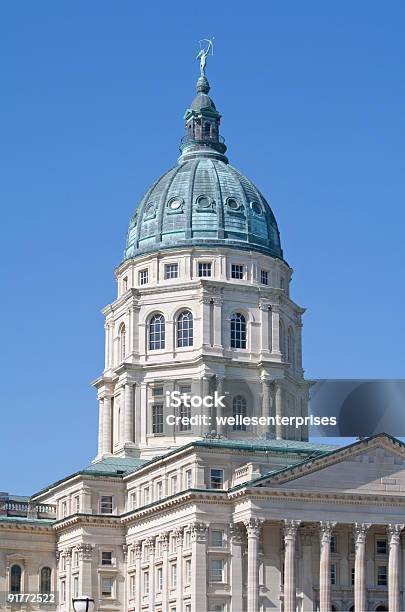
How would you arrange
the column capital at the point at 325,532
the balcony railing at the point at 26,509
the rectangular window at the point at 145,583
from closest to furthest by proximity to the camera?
the column capital at the point at 325,532
the rectangular window at the point at 145,583
the balcony railing at the point at 26,509

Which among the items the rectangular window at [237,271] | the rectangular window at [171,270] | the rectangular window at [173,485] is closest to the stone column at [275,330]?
the rectangular window at [237,271]

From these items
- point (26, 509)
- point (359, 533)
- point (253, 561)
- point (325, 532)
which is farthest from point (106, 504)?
point (359, 533)

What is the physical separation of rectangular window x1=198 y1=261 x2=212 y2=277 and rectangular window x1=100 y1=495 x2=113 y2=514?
22.6 m

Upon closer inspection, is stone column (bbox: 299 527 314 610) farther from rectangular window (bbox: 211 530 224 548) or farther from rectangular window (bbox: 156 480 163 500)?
rectangular window (bbox: 156 480 163 500)

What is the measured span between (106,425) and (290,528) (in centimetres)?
3518

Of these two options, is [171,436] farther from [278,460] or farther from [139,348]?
[278,460]

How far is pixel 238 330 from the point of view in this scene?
13225cm

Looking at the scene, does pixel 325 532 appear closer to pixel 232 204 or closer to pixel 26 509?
pixel 26 509

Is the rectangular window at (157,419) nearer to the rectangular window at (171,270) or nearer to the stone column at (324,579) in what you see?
the rectangular window at (171,270)

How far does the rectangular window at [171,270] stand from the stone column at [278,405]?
13.4 metres

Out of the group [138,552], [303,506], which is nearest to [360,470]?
[303,506]

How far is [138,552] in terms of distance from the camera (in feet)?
387

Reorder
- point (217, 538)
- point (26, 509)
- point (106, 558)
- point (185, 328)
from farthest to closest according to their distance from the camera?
1. point (185, 328)
2. point (26, 509)
3. point (106, 558)
4. point (217, 538)

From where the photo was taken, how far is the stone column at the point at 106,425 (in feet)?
445
